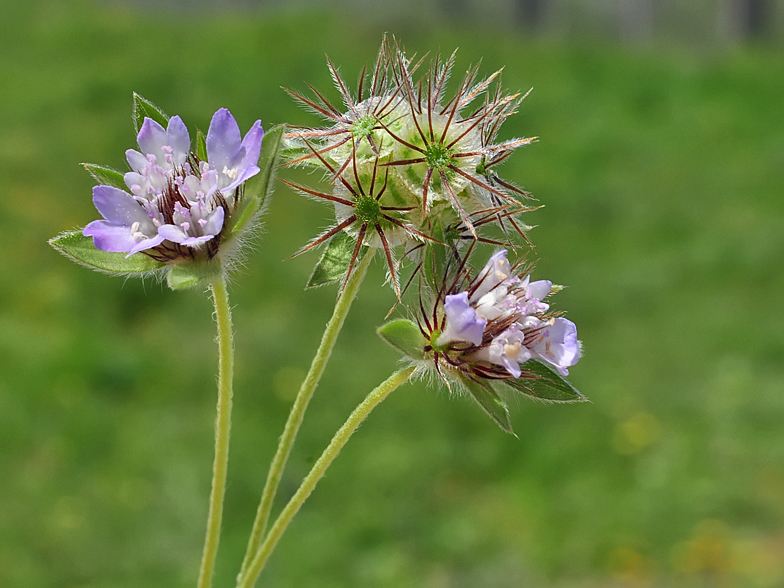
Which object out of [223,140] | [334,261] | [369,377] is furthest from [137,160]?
[369,377]

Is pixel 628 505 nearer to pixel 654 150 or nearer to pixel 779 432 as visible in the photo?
pixel 779 432

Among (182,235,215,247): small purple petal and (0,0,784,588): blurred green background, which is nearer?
(182,235,215,247): small purple petal

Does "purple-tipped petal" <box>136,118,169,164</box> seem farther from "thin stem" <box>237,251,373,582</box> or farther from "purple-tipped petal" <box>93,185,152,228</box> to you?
"thin stem" <box>237,251,373,582</box>

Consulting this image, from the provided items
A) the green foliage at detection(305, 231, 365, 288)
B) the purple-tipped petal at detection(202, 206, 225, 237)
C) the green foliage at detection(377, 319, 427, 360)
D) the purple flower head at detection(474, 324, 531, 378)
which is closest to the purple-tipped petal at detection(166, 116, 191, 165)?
the purple-tipped petal at detection(202, 206, 225, 237)

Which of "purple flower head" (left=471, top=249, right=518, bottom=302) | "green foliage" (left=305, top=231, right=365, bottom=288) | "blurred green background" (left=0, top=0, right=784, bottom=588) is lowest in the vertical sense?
"green foliage" (left=305, top=231, right=365, bottom=288)

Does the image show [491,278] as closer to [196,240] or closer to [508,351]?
[508,351]

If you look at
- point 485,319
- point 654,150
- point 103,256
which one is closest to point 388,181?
point 485,319

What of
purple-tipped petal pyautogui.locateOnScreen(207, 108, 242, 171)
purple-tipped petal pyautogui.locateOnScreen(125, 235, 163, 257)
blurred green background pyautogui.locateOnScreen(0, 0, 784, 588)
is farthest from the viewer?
blurred green background pyautogui.locateOnScreen(0, 0, 784, 588)
